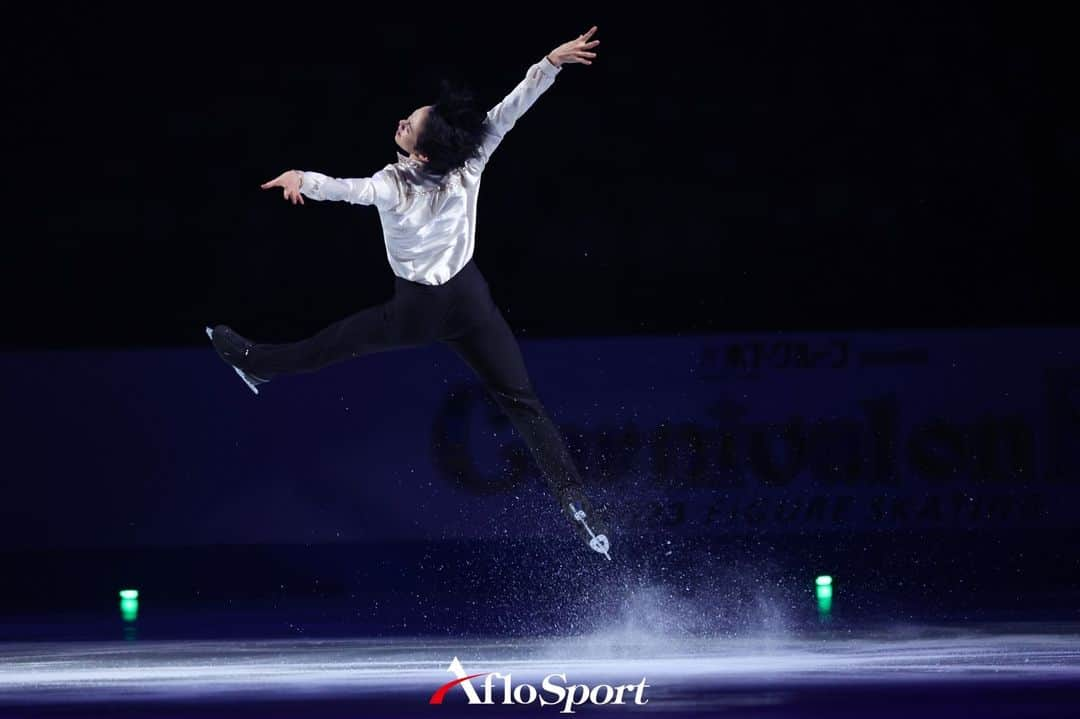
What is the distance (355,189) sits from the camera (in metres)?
5.49

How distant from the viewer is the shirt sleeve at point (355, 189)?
5398 millimetres

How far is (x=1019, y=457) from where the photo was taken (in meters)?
9.56

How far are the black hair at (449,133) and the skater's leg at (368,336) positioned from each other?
0.55 metres

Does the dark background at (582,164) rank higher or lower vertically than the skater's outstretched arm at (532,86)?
higher

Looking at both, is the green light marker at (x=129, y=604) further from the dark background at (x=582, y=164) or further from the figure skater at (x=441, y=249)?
the dark background at (x=582, y=164)

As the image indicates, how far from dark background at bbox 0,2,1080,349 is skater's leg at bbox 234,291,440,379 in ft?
18.6

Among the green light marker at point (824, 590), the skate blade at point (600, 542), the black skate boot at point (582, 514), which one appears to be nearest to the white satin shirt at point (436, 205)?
the black skate boot at point (582, 514)

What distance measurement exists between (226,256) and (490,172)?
7.40 ft

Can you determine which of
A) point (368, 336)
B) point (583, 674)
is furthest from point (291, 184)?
point (583, 674)

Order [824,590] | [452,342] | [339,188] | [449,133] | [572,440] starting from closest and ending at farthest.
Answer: [339,188], [449,133], [452,342], [824,590], [572,440]

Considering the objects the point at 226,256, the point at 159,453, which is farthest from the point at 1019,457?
the point at 226,256

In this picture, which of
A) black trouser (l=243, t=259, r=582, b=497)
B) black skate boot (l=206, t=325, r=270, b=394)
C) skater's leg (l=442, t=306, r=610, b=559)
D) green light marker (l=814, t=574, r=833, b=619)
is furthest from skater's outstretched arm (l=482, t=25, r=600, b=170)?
green light marker (l=814, t=574, r=833, b=619)

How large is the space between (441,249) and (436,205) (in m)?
0.18

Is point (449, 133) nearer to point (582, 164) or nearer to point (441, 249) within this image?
point (441, 249)
